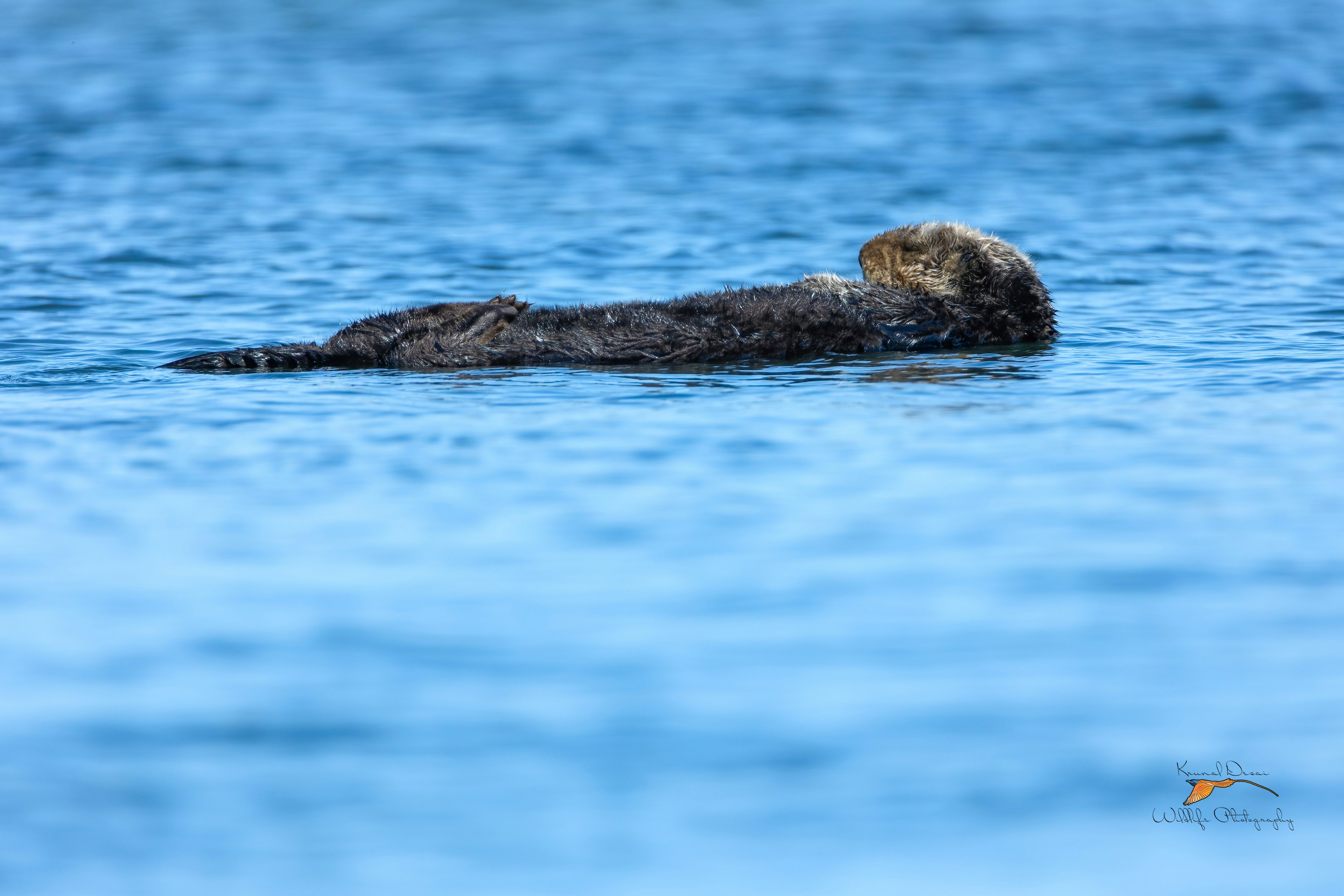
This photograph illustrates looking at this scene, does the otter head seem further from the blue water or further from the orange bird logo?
the orange bird logo

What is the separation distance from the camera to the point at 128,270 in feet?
31.3

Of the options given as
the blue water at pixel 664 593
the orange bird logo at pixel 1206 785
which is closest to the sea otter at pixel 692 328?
the blue water at pixel 664 593

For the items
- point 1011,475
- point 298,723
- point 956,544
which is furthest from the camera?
point 1011,475

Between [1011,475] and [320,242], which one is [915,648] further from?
[320,242]

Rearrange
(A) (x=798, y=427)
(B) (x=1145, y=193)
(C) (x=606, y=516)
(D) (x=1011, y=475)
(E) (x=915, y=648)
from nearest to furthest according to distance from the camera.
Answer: (E) (x=915, y=648), (C) (x=606, y=516), (D) (x=1011, y=475), (A) (x=798, y=427), (B) (x=1145, y=193)

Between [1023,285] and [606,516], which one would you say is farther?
[1023,285]

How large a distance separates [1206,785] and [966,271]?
4231 millimetres

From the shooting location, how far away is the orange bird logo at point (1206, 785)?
2582 millimetres

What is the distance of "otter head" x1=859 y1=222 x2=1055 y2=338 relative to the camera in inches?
256

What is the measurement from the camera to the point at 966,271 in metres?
6.55

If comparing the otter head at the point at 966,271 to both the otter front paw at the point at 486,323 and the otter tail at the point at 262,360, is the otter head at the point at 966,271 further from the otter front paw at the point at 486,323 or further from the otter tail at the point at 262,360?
the otter tail at the point at 262,360

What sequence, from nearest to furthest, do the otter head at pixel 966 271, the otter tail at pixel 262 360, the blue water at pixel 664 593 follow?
the blue water at pixel 664 593, the otter tail at pixel 262 360, the otter head at pixel 966 271

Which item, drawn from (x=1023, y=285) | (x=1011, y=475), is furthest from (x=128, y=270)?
(x=1011, y=475)

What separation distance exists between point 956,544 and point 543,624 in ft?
3.92
